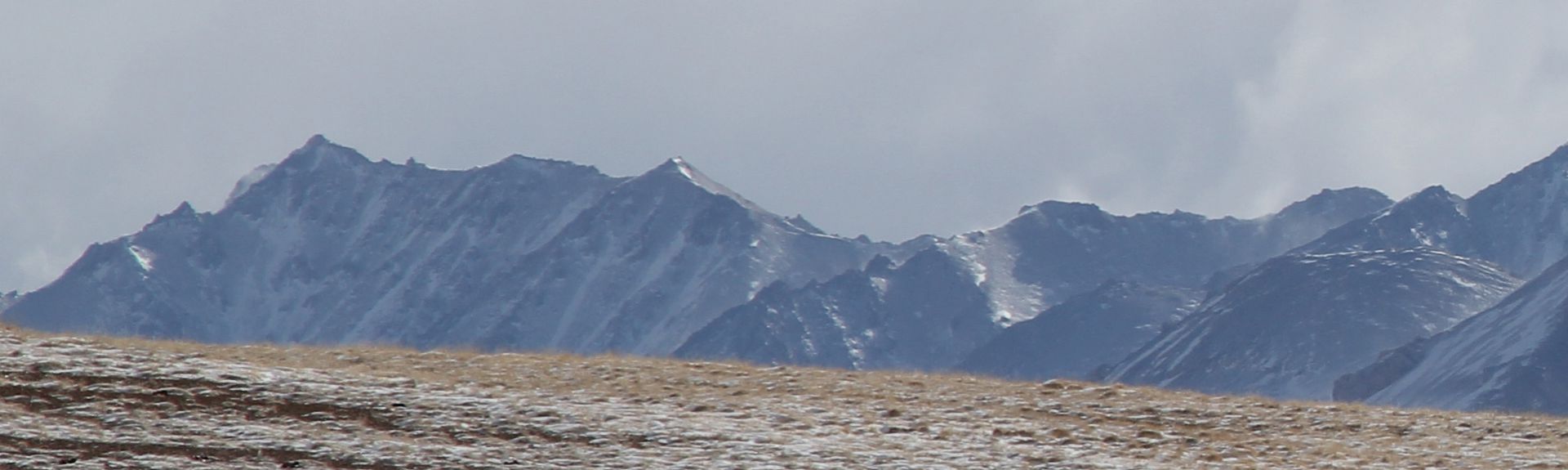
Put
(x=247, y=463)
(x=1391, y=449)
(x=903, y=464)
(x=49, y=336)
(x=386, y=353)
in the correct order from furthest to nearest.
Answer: (x=386, y=353)
(x=49, y=336)
(x=1391, y=449)
(x=903, y=464)
(x=247, y=463)

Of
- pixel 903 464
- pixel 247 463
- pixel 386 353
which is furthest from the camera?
pixel 386 353

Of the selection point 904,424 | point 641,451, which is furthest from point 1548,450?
A: point 641,451

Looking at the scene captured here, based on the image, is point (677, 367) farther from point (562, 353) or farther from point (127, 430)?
point (127, 430)

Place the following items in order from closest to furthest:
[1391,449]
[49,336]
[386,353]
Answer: [1391,449]
[49,336]
[386,353]

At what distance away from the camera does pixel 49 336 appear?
31281 millimetres

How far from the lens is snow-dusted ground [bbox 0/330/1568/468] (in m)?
25.8

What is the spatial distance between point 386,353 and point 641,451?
842 cm

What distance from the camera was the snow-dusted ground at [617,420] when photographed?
25844 mm

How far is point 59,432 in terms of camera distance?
25.4 meters

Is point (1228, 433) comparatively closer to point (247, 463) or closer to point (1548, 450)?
point (1548, 450)

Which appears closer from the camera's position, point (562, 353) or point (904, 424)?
point (904, 424)

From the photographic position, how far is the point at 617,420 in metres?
28.3

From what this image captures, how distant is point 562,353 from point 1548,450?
15568 millimetres


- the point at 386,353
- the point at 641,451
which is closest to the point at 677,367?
the point at 386,353
